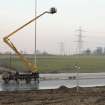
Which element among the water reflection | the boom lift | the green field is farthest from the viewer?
the green field

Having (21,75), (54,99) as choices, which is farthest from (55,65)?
(54,99)

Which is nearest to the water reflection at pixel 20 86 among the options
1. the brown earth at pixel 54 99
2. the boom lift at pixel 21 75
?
the boom lift at pixel 21 75

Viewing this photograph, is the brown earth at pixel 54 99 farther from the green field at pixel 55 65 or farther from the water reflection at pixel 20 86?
the green field at pixel 55 65

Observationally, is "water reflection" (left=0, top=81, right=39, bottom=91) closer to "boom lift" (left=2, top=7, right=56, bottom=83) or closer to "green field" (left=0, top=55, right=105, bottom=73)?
"boom lift" (left=2, top=7, right=56, bottom=83)

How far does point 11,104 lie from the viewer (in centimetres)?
1555

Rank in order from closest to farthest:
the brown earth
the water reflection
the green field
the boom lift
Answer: the brown earth < the water reflection < the boom lift < the green field

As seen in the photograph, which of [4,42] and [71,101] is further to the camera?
[4,42]

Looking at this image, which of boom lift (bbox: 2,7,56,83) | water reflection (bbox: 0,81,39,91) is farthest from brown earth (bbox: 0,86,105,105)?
boom lift (bbox: 2,7,56,83)

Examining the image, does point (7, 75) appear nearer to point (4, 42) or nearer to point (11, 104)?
point (4, 42)

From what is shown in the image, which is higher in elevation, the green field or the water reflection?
the green field

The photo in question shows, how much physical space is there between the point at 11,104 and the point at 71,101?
245 centimetres

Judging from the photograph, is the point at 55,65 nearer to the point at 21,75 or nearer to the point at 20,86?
the point at 21,75

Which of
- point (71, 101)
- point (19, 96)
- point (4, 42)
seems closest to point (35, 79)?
point (4, 42)

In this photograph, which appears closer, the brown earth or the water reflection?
the brown earth
